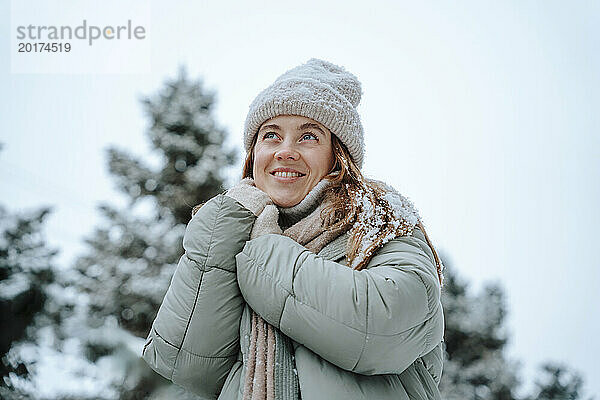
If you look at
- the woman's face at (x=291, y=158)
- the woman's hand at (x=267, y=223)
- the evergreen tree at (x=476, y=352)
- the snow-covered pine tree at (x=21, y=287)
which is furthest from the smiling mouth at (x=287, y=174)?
the evergreen tree at (x=476, y=352)

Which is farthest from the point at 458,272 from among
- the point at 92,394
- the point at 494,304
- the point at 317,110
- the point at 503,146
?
the point at 503,146

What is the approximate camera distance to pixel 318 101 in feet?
4.82

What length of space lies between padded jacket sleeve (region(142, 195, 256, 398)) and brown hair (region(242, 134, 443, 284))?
0.21 m

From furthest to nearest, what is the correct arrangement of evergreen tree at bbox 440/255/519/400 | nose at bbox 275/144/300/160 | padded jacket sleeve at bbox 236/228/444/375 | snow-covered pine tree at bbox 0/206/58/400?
evergreen tree at bbox 440/255/519/400 < snow-covered pine tree at bbox 0/206/58/400 < nose at bbox 275/144/300/160 < padded jacket sleeve at bbox 236/228/444/375

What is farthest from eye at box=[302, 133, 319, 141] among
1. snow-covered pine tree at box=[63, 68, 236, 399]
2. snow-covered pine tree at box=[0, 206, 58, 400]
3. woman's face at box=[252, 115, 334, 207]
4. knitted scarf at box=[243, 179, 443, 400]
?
snow-covered pine tree at box=[0, 206, 58, 400]

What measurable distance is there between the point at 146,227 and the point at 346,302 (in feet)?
15.5

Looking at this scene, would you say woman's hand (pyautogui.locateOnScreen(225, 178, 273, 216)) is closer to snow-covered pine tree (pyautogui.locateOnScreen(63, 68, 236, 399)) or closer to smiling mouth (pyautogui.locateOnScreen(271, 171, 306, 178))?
smiling mouth (pyautogui.locateOnScreen(271, 171, 306, 178))

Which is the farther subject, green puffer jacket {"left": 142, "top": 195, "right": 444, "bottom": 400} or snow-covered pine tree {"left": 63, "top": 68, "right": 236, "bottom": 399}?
snow-covered pine tree {"left": 63, "top": 68, "right": 236, "bottom": 399}

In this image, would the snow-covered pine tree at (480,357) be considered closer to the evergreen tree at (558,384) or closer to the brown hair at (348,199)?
the evergreen tree at (558,384)

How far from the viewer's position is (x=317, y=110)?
1.47 m

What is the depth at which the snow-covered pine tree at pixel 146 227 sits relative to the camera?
17.1 feet

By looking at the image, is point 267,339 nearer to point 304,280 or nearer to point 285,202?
point 304,280

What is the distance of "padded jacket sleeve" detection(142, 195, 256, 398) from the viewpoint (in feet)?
4.18

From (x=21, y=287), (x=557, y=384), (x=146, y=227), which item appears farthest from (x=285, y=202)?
(x=557, y=384)
